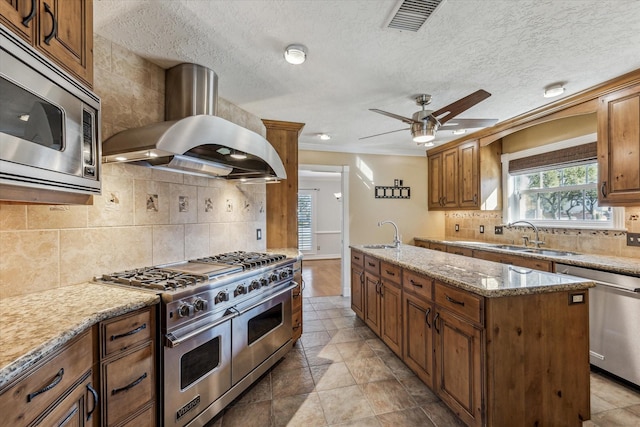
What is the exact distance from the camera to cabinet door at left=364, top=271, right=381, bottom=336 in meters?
2.86

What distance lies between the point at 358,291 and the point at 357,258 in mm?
389

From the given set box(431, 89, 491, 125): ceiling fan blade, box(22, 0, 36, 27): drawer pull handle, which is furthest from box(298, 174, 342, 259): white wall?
box(22, 0, 36, 27): drawer pull handle

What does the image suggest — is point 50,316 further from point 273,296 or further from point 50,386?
point 273,296

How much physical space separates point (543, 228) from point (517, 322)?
255cm

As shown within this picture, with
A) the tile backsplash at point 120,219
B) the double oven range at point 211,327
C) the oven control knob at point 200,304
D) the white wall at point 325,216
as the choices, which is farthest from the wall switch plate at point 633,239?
the white wall at point 325,216

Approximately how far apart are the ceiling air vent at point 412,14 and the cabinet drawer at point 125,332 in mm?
2024

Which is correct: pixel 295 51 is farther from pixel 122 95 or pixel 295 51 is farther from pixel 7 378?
pixel 7 378

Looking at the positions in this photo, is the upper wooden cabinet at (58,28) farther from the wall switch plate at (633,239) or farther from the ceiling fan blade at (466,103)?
the wall switch plate at (633,239)

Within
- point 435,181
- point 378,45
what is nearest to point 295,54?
point 378,45

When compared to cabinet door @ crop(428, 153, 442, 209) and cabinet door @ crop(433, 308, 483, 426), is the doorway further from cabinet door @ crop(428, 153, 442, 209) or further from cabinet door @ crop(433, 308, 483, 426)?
cabinet door @ crop(433, 308, 483, 426)

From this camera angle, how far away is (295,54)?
1.94 m

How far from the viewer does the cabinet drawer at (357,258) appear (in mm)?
3245

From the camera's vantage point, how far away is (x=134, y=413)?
137 centimetres

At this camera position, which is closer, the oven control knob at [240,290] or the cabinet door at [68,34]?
the cabinet door at [68,34]
